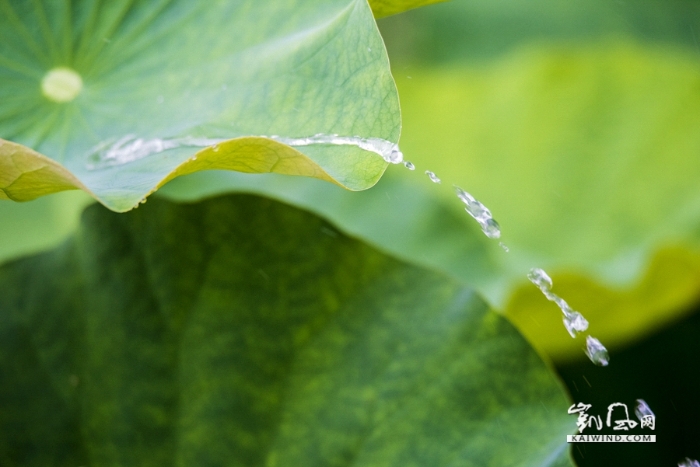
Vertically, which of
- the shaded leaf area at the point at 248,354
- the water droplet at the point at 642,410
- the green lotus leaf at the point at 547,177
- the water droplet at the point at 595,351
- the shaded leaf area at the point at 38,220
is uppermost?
the green lotus leaf at the point at 547,177

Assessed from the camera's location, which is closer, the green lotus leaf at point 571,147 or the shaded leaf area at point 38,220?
the shaded leaf area at point 38,220

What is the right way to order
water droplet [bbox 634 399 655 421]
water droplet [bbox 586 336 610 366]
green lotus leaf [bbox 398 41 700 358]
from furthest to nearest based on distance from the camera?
green lotus leaf [bbox 398 41 700 358], water droplet [bbox 634 399 655 421], water droplet [bbox 586 336 610 366]

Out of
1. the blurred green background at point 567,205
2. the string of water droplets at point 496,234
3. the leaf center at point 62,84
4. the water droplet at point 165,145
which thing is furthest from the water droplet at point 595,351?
the leaf center at point 62,84

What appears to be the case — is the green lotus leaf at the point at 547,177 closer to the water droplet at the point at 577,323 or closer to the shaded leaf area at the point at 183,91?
the water droplet at the point at 577,323

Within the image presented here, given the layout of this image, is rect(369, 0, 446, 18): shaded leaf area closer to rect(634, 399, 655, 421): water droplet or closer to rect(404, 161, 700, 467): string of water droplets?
rect(404, 161, 700, 467): string of water droplets

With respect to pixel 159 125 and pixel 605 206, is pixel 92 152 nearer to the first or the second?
pixel 159 125

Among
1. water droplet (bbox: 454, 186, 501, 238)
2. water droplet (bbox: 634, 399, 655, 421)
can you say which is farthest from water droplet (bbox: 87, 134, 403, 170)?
water droplet (bbox: 634, 399, 655, 421)

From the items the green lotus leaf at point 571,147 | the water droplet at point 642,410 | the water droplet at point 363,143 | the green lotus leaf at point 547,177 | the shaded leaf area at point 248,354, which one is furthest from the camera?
the green lotus leaf at point 571,147

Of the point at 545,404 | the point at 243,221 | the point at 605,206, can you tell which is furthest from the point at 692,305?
the point at 243,221
